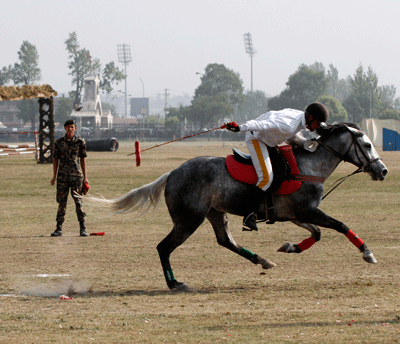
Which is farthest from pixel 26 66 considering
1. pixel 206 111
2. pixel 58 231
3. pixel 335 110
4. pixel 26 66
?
pixel 58 231

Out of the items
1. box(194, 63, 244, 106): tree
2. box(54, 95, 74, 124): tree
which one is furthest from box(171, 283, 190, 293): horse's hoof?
box(194, 63, 244, 106): tree

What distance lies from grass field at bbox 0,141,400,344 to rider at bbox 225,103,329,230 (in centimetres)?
123

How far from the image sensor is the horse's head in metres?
7.75

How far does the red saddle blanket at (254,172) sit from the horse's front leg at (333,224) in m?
0.35

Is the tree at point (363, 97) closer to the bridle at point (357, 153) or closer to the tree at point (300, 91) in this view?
the tree at point (300, 91)

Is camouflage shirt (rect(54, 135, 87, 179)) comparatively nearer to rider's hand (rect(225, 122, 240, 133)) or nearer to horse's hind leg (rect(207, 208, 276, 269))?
horse's hind leg (rect(207, 208, 276, 269))

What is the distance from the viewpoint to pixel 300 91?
13375 cm

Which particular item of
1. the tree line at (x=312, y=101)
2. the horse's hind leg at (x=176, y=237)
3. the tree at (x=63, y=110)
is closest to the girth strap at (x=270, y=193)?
the horse's hind leg at (x=176, y=237)

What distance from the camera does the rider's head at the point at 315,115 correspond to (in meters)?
7.56

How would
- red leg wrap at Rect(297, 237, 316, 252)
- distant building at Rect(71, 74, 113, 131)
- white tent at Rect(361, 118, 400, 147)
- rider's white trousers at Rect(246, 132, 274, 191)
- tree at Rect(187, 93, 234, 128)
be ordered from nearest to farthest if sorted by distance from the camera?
rider's white trousers at Rect(246, 132, 274, 191)
red leg wrap at Rect(297, 237, 316, 252)
white tent at Rect(361, 118, 400, 147)
distant building at Rect(71, 74, 113, 131)
tree at Rect(187, 93, 234, 128)

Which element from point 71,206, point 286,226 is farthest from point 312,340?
point 71,206

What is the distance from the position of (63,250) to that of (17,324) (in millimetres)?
4429

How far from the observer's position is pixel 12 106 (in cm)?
18438

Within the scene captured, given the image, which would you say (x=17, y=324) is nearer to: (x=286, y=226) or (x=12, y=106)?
(x=286, y=226)
